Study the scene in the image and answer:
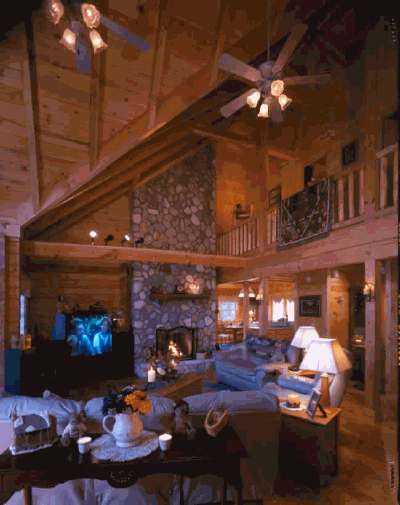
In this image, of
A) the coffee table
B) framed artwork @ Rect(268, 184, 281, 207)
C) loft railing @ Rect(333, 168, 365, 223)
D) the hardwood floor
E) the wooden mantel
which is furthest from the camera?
framed artwork @ Rect(268, 184, 281, 207)

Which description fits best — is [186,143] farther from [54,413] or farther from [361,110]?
[54,413]

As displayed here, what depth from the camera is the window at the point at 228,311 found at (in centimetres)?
1269

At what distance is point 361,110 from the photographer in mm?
6602

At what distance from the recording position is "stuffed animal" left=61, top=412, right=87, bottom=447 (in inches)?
82.0

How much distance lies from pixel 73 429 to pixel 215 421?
1014 mm

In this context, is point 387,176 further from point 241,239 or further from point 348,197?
point 241,239

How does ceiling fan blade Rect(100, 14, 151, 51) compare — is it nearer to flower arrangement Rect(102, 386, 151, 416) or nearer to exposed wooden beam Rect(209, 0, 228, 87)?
exposed wooden beam Rect(209, 0, 228, 87)

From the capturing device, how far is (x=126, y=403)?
2.08 meters

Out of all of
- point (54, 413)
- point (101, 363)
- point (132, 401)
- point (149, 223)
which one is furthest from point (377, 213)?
point (101, 363)

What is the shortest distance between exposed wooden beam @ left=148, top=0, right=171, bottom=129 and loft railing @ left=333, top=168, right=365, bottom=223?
3.53 metres

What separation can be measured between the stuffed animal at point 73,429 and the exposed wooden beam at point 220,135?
669 cm

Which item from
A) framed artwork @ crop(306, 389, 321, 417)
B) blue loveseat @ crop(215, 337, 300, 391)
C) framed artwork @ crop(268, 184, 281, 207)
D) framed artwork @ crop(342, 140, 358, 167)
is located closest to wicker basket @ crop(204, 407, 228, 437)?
framed artwork @ crop(306, 389, 321, 417)

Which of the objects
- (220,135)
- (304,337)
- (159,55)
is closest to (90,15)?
(159,55)

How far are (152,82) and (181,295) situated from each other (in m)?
5.46
